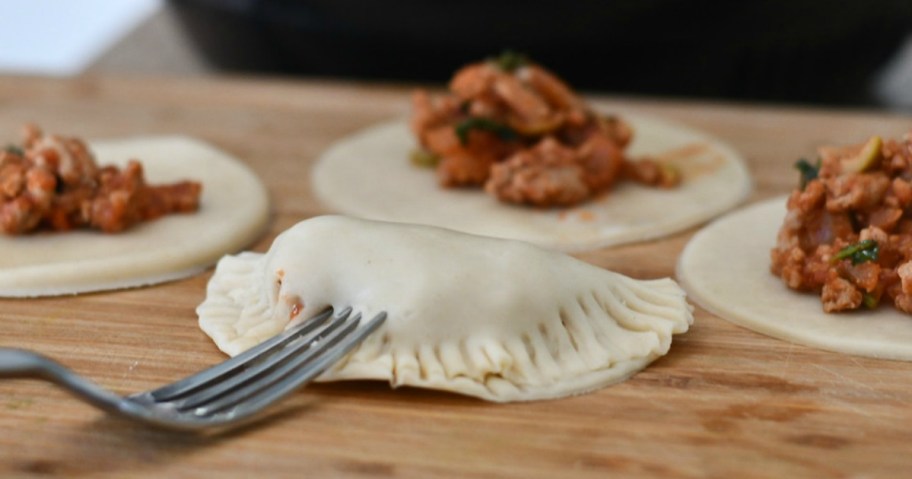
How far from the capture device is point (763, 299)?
3115mm

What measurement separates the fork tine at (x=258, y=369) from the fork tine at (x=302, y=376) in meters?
0.05

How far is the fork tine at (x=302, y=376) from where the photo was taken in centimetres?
245

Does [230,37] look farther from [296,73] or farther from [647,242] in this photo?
[647,242]

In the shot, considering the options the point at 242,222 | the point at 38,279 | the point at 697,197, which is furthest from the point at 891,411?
the point at 38,279

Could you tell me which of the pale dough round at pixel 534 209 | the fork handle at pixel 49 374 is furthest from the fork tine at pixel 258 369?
the pale dough round at pixel 534 209

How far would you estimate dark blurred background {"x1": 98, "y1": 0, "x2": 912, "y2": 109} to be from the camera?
4.73 m

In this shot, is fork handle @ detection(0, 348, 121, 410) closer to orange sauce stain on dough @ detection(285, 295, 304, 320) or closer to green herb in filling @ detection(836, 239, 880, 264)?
orange sauce stain on dough @ detection(285, 295, 304, 320)

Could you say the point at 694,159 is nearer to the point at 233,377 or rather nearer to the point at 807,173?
the point at 807,173

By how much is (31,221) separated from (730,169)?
2.49 metres

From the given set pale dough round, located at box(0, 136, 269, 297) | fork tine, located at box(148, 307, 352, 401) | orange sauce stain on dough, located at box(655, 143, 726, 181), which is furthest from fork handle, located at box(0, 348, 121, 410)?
orange sauce stain on dough, located at box(655, 143, 726, 181)

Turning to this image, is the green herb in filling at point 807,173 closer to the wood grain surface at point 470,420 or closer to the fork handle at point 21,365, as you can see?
the wood grain surface at point 470,420

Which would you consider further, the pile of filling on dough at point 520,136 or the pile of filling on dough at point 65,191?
the pile of filling on dough at point 520,136

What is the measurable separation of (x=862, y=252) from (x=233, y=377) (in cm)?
171

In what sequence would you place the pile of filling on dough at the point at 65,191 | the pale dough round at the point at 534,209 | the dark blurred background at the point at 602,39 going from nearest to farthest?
the pile of filling on dough at the point at 65,191 < the pale dough round at the point at 534,209 < the dark blurred background at the point at 602,39
